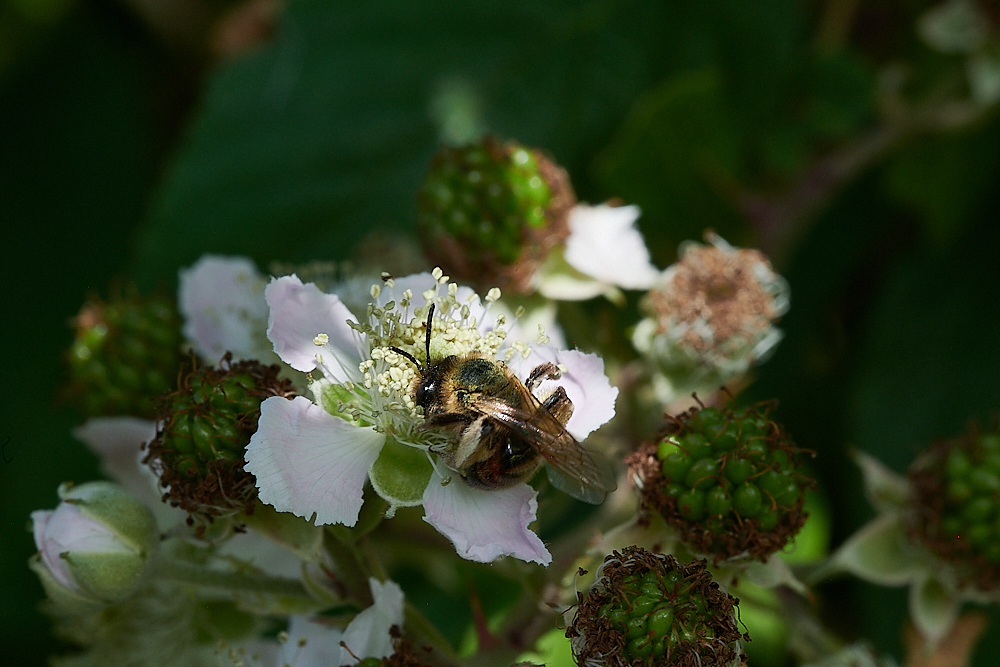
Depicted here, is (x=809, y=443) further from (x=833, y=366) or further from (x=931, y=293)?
(x=931, y=293)

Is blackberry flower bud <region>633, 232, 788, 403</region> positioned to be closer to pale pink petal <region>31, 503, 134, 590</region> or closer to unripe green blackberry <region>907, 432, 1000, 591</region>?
unripe green blackberry <region>907, 432, 1000, 591</region>

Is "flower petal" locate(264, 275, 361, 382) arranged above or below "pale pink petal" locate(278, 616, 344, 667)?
above

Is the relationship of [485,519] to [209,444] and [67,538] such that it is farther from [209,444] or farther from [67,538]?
[67,538]

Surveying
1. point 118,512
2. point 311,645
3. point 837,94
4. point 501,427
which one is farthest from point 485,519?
point 837,94

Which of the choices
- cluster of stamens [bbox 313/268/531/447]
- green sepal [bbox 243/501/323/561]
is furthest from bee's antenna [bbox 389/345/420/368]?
green sepal [bbox 243/501/323/561]

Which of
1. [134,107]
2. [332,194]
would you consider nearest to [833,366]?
[332,194]

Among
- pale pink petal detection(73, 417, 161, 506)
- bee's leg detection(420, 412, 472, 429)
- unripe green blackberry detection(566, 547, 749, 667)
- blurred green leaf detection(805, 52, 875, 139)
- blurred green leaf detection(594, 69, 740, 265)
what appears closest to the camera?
unripe green blackberry detection(566, 547, 749, 667)

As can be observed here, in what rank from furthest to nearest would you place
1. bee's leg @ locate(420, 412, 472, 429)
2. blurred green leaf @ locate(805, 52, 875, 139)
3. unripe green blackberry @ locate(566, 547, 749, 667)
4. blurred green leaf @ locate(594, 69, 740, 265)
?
blurred green leaf @ locate(805, 52, 875, 139)
blurred green leaf @ locate(594, 69, 740, 265)
bee's leg @ locate(420, 412, 472, 429)
unripe green blackberry @ locate(566, 547, 749, 667)
